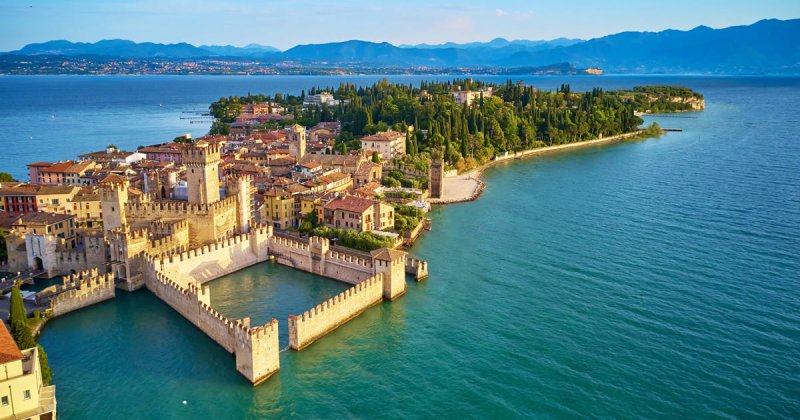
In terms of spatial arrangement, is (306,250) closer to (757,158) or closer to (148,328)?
(148,328)

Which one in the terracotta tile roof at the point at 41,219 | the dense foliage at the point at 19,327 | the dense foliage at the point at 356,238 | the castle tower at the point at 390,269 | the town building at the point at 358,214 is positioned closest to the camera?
the dense foliage at the point at 19,327

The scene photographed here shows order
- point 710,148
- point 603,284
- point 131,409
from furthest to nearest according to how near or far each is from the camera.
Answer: point 710,148
point 603,284
point 131,409

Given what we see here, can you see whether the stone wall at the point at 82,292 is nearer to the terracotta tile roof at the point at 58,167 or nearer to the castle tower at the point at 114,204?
the castle tower at the point at 114,204

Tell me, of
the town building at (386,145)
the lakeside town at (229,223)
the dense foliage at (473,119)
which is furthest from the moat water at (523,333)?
the dense foliage at (473,119)

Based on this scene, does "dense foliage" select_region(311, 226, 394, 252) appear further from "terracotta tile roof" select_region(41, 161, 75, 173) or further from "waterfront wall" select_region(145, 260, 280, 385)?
"terracotta tile roof" select_region(41, 161, 75, 173)

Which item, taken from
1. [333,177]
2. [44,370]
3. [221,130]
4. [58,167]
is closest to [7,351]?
[44,370]

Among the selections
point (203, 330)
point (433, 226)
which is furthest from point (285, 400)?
point (433, 226)

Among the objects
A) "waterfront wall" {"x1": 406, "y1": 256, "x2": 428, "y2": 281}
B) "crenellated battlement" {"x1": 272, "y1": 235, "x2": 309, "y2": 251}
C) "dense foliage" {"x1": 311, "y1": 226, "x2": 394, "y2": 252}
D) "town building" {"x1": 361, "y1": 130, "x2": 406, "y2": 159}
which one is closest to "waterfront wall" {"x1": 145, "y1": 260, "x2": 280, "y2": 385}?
"crenellated battlement" {"x1": 272, "y1": 235, "x2": 309, "y2": 251}
